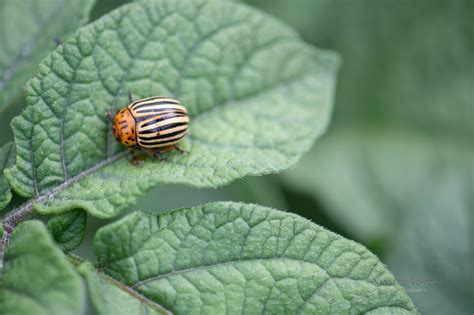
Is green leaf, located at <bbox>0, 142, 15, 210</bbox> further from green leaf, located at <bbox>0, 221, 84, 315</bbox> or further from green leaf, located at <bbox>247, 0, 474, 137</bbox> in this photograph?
green leaf, located at <bbox>247, 0, 474, 137</bbox>

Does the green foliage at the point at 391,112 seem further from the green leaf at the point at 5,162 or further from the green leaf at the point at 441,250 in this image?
the green leaf at the point at 5,162

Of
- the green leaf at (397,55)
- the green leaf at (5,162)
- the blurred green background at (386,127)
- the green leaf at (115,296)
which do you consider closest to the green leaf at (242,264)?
the green leaf at (115,296)

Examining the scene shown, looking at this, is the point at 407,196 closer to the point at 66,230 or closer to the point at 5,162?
the point at 66,230

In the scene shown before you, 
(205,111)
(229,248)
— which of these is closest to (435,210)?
(205,111)

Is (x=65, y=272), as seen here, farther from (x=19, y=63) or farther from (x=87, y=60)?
(x=19, y=63)

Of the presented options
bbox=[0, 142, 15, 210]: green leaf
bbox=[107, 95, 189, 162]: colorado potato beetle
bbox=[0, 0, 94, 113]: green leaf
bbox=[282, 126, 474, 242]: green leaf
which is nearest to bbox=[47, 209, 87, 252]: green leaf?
bbox=[0, 142, 15, 210]: green leaf
